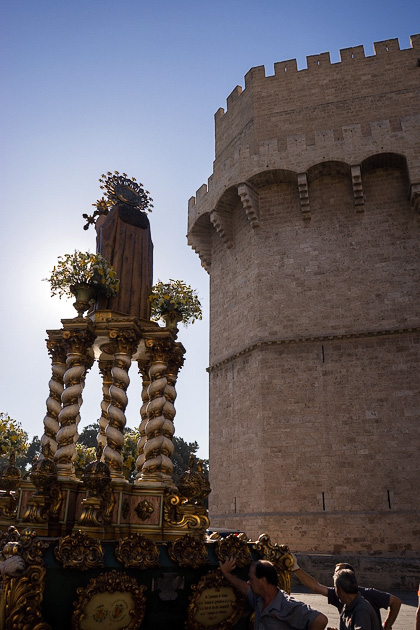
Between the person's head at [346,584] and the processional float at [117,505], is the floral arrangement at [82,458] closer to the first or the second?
the processional float at [117,505]

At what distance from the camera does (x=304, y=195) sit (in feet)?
59.2

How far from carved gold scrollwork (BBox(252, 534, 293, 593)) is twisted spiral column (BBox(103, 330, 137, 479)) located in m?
2.32

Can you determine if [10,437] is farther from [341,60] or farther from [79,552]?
[341,60]

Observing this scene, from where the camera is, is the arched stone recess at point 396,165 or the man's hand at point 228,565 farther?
the arched stone recess at point 396,165

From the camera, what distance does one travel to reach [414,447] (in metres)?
14.8

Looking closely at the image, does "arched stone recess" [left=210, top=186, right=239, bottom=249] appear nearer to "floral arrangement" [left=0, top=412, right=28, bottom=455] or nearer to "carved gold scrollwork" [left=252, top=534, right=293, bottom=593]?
"floral arrangement" [left=0, top=412, right=28, bottom=455]

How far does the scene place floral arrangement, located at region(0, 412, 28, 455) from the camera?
1045 cm

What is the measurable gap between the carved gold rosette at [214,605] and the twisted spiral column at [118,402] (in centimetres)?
218

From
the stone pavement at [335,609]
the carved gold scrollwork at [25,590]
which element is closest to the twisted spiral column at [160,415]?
the carved gold scrollwork at [25,590]

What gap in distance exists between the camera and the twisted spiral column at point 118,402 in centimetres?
705

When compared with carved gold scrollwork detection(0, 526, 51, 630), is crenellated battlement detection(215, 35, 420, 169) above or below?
above

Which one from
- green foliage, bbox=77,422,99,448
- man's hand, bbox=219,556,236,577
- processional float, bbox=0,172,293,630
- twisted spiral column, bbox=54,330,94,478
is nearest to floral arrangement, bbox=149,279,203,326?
processional float, bbox=0,172,293,630

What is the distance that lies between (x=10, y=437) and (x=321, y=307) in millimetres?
11039

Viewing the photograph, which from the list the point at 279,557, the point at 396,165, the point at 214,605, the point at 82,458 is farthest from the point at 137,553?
the point at 396,165
